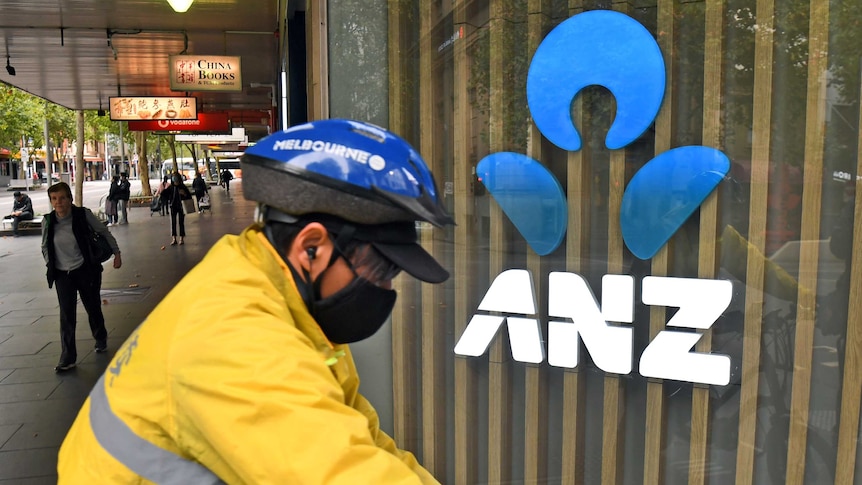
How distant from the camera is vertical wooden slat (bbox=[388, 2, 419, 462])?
14.1 ft

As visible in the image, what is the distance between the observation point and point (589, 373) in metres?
3.67

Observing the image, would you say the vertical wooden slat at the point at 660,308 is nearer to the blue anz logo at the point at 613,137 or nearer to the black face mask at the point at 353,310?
the blue anz logo at the point at 613,137

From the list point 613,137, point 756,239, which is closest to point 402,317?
point 613,137

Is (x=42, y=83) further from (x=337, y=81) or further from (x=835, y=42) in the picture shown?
(x=835, y=42)

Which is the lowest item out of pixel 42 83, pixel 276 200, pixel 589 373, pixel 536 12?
pixel 589 373

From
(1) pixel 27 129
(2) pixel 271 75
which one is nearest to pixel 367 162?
(2) pixel 271 75

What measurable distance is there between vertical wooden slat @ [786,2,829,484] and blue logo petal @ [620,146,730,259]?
1.19ft

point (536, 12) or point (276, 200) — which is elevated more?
point (536, 12)

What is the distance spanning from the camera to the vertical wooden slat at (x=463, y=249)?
3986 millimetres

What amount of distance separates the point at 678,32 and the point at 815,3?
0.57 meters

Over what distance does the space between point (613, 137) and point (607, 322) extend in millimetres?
920

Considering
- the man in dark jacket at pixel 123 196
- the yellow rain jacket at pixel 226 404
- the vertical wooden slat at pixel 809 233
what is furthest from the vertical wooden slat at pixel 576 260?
the man in dark jacket at pixel 123 196

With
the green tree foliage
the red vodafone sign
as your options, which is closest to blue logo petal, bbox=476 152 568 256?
the red vodafone sign

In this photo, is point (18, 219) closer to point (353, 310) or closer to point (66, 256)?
point (66, 256)
